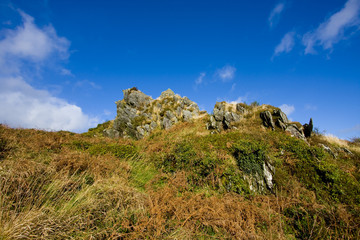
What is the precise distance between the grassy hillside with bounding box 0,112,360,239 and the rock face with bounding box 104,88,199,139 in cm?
1190

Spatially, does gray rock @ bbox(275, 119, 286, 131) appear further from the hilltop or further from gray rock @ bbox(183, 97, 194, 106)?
gray rock @ bbox(183, 97, 194, 106)

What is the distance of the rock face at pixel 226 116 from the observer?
15.0 meters

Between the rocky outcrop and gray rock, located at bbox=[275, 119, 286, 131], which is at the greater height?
gray rock, located at bbox=[275, 119, 286, 131]

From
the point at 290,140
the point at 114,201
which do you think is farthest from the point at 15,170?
the point at 290,140

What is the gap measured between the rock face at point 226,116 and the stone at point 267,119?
214 cm

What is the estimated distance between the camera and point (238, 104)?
54.8 ft

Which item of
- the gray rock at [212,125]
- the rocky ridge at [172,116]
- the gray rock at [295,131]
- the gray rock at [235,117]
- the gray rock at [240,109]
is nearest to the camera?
the gray rock at [295,131]

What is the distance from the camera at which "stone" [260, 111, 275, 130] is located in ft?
42.2

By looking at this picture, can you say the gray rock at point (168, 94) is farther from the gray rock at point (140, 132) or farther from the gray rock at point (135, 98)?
the gray rock at point (140, 132)

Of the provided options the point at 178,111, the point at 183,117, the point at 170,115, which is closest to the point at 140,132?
the point at 170,115

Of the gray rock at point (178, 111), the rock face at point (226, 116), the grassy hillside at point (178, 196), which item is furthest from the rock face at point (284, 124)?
the gray rock at point (178, 111)

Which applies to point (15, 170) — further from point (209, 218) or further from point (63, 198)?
point (209, 218)

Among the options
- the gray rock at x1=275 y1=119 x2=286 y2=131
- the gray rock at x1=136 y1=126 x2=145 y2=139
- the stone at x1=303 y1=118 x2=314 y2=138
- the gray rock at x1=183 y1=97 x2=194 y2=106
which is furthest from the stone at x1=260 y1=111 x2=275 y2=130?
the gray rock at x1=136 y1=126 x2=145 y2=139

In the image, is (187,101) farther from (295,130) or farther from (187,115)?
(295,130)
